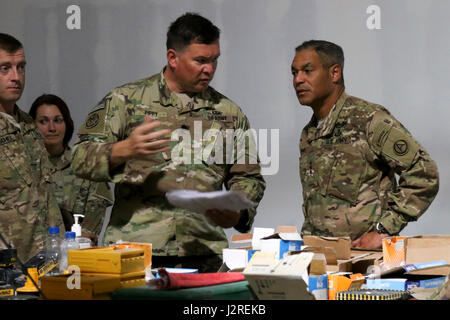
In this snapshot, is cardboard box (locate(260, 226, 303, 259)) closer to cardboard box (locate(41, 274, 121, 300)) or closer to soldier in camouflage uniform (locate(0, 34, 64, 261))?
cardboard box (locate(41, 274, 121, 300))

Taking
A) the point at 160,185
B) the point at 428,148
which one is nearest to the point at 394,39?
the point at 428,148

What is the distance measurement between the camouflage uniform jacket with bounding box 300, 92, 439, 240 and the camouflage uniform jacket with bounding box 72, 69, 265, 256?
0.70 metres

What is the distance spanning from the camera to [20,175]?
11.4ft

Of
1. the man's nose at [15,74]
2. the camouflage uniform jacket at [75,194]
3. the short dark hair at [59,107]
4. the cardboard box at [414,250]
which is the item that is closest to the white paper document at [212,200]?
the cardboard box at [414,250]

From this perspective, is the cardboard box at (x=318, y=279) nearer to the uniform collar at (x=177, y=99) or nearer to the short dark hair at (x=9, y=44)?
the uniform collar at (x=177, y=99)

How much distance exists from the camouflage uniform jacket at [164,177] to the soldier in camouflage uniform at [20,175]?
0.95 metres

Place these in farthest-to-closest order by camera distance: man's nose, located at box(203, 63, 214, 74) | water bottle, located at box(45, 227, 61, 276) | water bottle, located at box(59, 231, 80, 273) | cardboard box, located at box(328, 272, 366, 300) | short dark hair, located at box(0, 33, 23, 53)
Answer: short dark hair, located at box(0, 33, 23, 53)
man's nose, located at box(203, 63, 214, 74)
water bottle, located at box(45, 227, 61, 276)
water bottle, located at box(59, 231, 80, 273)
cardboard box, located at box(328, 272, 366, 300)

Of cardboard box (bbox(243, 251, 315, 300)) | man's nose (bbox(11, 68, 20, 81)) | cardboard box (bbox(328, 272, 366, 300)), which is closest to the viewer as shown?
cardboard box (bbox(243, 251, 315, 300))

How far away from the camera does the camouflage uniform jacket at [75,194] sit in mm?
3885

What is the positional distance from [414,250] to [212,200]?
0.91 meters

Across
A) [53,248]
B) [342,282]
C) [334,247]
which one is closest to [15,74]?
[53,248]

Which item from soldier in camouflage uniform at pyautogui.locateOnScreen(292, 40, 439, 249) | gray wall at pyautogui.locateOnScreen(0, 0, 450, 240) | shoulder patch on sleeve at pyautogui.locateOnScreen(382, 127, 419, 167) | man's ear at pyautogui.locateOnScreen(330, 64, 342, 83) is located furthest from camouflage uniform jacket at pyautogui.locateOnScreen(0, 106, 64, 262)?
shoulder patch on sleeve at pyautogui.locateOnScreen(382, 127, 419, 167)

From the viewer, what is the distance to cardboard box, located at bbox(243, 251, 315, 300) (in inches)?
65.4

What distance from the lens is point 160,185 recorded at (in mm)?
2705
